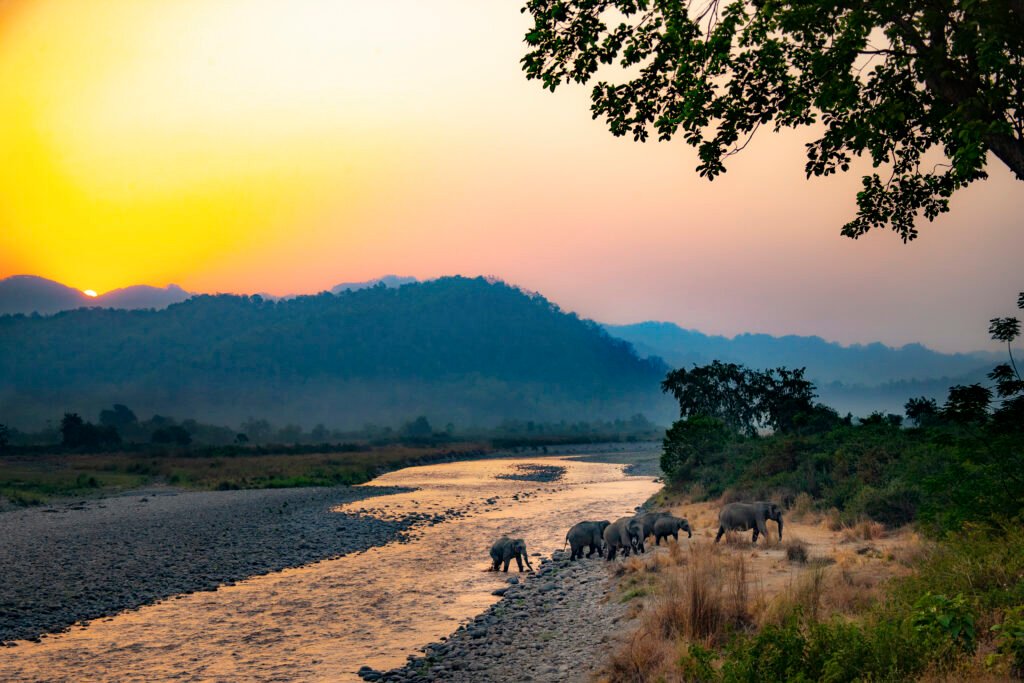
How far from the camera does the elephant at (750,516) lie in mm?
21781

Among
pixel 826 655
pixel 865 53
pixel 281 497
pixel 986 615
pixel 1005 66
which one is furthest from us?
pixel 281 497

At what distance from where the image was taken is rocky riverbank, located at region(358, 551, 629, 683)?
1202cm

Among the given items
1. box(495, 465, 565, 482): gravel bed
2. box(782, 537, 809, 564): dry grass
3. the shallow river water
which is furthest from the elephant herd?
box(495, 465, 565, 482): gravel bed

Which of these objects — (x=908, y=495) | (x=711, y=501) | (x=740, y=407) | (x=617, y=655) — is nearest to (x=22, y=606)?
(x=617, y=655)

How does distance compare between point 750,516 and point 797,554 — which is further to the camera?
point 750,516

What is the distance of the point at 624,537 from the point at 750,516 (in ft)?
12.1

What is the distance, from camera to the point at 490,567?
23328 millimetres

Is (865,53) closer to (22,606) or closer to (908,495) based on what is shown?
(908,495)

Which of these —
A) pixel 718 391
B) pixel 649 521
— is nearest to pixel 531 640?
pixel 649 521

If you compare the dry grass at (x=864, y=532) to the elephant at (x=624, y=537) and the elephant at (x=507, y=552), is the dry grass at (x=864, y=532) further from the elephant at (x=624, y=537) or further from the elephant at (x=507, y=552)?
the elephant at (x=507, y=552)

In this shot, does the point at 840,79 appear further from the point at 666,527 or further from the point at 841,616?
the point at 666,527

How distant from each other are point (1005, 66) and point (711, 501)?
28700mm

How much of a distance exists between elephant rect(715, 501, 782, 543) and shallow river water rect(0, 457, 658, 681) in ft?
21.2

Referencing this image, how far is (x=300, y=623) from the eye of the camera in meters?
16.7
